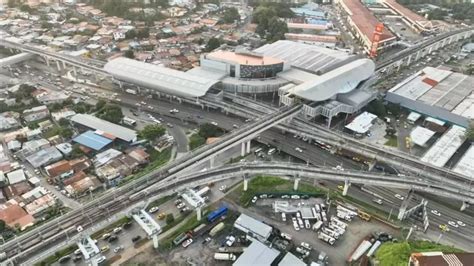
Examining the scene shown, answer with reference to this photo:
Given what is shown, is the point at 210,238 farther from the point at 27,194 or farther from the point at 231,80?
the point at 231,80

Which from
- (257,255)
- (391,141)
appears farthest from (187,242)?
(391,141)

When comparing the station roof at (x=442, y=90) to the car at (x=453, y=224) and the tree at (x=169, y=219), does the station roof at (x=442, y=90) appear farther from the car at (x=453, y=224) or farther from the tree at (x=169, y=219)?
the tree at (x=169, y=219)

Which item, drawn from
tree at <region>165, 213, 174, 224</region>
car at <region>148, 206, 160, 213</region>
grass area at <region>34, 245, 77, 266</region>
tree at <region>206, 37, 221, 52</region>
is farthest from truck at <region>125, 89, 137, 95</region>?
grass area at <region>34, 245, 77, 266</region>

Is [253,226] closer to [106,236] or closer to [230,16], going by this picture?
[106,236]

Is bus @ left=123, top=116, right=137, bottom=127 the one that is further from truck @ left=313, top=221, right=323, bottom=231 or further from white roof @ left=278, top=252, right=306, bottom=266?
white roof @ left=278, top=252, right=306, bottom=266

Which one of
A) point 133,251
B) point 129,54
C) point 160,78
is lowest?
point 133,251

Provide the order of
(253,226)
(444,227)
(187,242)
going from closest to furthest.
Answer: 1. (187,242)
2. (253,226)
3. (444,227)

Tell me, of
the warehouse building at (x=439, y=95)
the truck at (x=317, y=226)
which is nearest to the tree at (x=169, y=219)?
the truck at (x=317, y=226)

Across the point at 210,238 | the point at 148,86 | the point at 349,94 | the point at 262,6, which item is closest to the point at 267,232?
the point at 210,238
